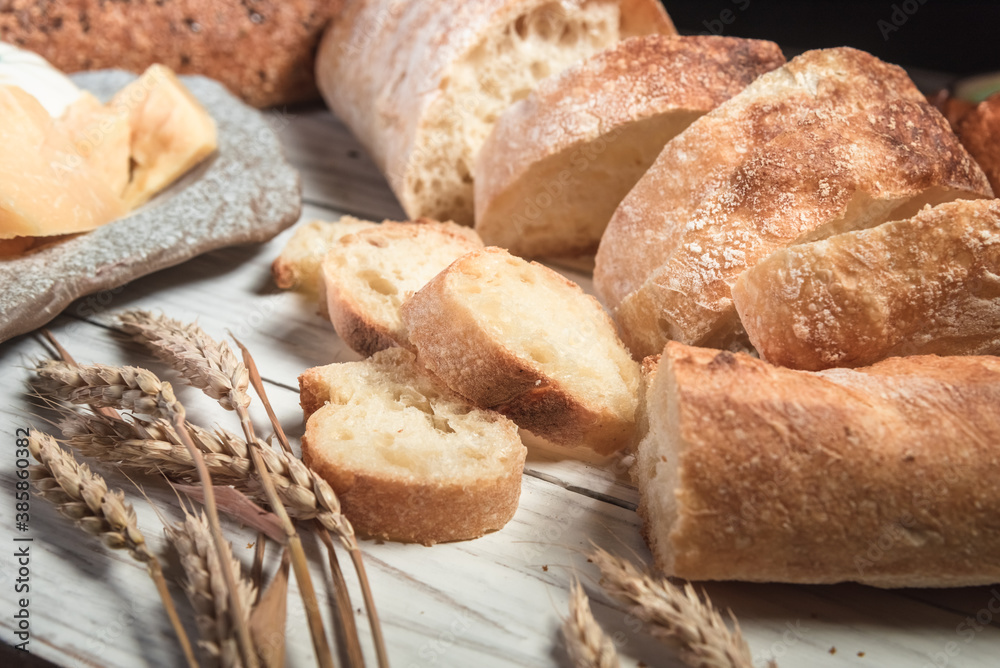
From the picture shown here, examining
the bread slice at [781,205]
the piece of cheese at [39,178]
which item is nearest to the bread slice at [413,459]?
the bread slice at [781,205]

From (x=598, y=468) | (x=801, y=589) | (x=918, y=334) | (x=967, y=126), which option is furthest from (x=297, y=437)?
(x=967, y=126)

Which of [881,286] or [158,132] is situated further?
[158,132]

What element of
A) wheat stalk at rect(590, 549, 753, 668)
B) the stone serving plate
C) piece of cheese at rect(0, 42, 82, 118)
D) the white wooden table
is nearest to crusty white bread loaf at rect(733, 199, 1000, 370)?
the white wooden table

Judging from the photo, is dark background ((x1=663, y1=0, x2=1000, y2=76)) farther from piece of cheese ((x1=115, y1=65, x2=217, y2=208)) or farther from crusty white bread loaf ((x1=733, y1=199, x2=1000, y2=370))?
piece of cheese ((x1=115, y1=65, x2=217, y2=208))

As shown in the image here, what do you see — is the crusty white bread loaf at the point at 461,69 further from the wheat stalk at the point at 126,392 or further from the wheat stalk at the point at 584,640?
the wheat stalk at the point at 584,640

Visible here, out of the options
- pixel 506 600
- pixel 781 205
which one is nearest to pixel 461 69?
pixel 781 205

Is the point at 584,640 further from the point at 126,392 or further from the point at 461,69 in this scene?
the point at 461,69
